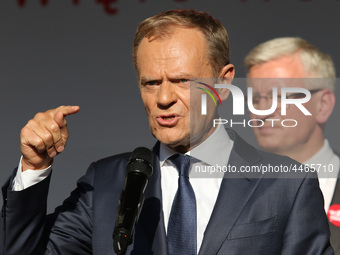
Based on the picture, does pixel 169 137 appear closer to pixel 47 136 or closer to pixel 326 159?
pixel 47 136

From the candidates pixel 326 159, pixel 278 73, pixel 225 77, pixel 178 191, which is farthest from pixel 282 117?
pixel 178 191

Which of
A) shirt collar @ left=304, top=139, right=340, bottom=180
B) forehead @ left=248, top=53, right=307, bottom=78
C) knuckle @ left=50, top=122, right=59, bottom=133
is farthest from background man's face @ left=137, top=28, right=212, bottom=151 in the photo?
forehead @ left=248, top=53, right=307, bottom=78

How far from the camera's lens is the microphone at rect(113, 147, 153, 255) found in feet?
4.34

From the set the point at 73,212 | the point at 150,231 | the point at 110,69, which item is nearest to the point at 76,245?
the point at 73,212

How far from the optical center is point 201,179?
1786 mm

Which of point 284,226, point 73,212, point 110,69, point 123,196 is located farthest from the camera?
point 110,69

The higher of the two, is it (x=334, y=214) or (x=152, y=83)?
(x=152, y=83)

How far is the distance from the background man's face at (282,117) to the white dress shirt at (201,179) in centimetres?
67

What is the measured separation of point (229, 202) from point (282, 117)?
0.98 metres

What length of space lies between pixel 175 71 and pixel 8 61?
1765 mm

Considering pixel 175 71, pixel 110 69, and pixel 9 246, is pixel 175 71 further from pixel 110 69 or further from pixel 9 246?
pixel 110 69

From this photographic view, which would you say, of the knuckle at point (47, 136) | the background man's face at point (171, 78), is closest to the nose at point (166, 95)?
the background man's face at point (171, 78)

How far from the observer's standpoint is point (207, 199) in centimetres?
177

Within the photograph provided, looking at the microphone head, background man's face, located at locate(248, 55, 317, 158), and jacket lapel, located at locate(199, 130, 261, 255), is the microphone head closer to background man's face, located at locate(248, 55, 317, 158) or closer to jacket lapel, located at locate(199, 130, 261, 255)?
jacket lapel, located at locate(199, 130, 261, 255)
